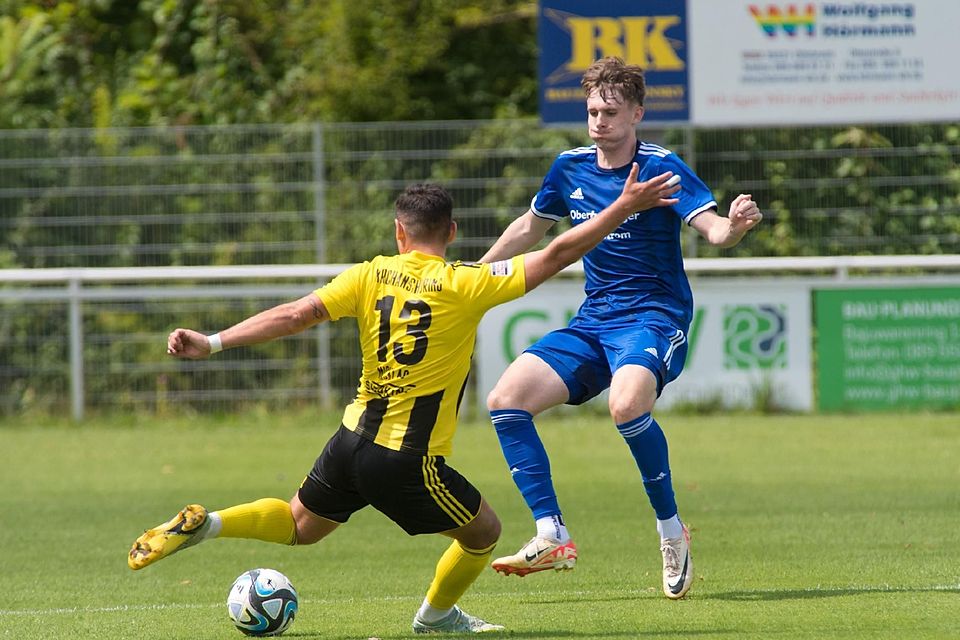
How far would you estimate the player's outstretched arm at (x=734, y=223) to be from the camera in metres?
6.28

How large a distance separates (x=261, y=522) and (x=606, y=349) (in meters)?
1.80

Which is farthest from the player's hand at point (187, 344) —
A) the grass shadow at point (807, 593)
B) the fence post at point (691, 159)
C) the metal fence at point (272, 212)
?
the fence post at point (691, 159)

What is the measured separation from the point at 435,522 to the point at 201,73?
15853mm

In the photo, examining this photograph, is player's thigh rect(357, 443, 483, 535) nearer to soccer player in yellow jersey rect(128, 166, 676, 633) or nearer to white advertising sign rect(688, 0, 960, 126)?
soccer player in yellow jersey rect(128, 166, 676, 633)

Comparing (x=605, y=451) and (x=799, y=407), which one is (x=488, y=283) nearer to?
(x=605, y=451)

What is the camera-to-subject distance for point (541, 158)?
15656mm

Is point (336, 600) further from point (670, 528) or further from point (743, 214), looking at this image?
point (743, 214)

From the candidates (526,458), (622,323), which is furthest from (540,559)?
(622,323)

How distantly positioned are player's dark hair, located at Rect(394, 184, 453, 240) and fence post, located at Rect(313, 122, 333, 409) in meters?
9.96

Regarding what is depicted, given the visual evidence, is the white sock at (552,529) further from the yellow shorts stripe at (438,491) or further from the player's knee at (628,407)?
the yellow shorts stripe at (438,491)

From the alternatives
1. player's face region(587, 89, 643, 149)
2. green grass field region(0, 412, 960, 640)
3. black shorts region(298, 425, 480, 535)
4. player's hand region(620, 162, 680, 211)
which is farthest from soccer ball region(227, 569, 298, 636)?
player's face region(587, 89, 643, 149)

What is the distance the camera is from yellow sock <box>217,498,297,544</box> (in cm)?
584

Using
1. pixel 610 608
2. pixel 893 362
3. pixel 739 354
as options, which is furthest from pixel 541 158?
pixel 610 608

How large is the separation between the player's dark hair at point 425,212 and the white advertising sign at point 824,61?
1071 cm
